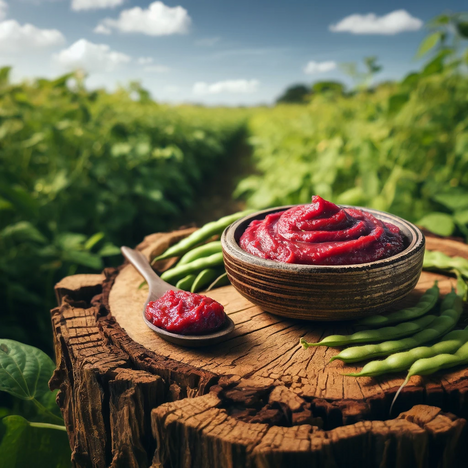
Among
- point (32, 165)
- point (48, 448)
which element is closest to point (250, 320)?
point (48, 448)

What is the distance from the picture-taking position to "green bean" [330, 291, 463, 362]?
78.4 inches

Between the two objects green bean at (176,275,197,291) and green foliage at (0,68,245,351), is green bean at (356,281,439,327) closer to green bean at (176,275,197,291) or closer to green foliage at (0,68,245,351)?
green bean at (176,275,197,291)

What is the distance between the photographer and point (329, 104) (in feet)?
30.0

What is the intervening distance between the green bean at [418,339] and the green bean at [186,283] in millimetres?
1158

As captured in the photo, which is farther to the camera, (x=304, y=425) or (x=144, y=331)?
(x=144, y=331)

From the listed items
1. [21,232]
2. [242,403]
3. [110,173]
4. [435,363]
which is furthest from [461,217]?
[110,173]

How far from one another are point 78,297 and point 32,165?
15.3 ft

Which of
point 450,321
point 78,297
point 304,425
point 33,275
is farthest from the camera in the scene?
point 33,275

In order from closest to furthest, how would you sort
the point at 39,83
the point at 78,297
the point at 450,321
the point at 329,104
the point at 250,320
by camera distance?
the point at 450,321 → the point at 250,320 → the point at 78,297 → the point at 39,83 → the point at 329,104

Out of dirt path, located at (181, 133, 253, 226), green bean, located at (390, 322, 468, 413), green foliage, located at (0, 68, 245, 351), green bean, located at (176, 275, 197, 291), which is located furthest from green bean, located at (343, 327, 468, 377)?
dirt path, located at (181, 133, 253, 226)

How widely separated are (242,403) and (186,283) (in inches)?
44.1

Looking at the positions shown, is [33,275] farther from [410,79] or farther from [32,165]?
[410,79]

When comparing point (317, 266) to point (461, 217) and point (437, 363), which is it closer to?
point (437, 363)

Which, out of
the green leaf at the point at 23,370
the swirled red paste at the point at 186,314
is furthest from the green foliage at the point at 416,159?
the green leaf at the point at 23,370
